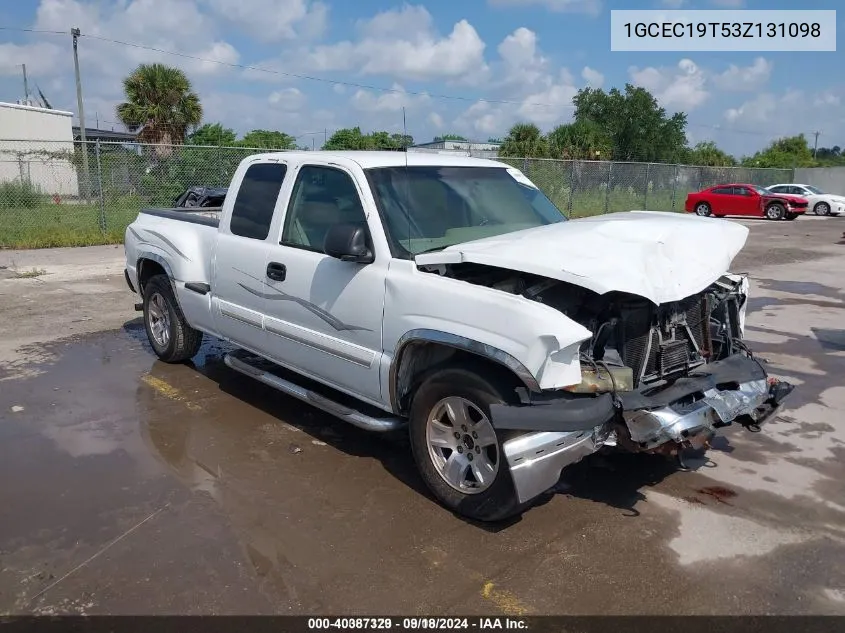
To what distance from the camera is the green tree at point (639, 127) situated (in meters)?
44.0

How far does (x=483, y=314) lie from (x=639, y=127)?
146 ft

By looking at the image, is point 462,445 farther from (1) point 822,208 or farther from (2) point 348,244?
(1) point 822,208

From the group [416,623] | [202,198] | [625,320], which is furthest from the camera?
[202,198]

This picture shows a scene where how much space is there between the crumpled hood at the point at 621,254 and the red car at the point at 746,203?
25403 mm

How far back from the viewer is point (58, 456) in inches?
186

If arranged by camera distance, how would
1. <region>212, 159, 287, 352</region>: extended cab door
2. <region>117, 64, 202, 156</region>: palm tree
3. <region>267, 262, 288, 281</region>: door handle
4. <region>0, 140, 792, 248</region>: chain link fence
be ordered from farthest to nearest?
<region>117, 64, 202, 156</region>: palm tree
<region>0, 140, 792, 248</region>: chain link fence
<region>212, 159, 287, 352</region>: extended cab door
<region>267, 262, 288, 281</region>: door handle

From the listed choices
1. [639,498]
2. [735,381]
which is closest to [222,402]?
[639,498]

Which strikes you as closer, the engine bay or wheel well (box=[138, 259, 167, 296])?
the engine bay

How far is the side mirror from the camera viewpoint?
4125 mm

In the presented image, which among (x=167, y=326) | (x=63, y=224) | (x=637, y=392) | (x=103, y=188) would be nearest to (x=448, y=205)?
(x=637, y=392)

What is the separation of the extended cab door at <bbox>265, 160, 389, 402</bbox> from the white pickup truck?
1 cm

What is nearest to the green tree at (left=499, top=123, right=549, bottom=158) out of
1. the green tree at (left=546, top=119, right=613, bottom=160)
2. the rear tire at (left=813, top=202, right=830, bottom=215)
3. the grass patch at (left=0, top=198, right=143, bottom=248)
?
the green tree at (left=546, top=119, right=613, bottom=160)

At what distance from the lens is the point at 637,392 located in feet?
12.1

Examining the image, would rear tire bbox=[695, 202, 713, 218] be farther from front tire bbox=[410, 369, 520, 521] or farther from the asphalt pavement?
front tire bbox=[410, 369, 520, 521]
